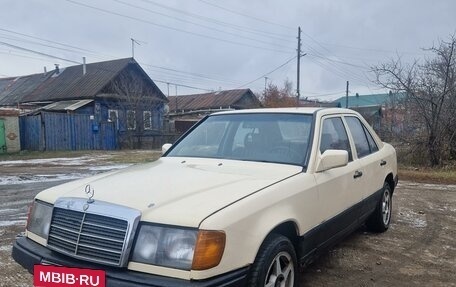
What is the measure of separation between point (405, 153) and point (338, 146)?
10.4 meters

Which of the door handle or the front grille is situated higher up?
the door handle

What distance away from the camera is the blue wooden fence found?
74.6 ft

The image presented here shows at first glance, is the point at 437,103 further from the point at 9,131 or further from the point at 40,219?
the point at 9,131

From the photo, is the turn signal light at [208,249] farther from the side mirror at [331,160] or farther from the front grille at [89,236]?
the side mirror at [331,160]

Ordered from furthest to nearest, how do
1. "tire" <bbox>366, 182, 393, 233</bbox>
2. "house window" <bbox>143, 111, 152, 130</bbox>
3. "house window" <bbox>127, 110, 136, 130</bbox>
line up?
1. "house window" <bbox>143, 111, 152, 130</bbox>
2. "house window" <bbox>127, 110, 136, 130</bbox>
3. "tire" <bbox>366, 182, 393, 233</bbox>

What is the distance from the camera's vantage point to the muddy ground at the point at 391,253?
3926 mm

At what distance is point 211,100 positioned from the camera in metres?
47.1

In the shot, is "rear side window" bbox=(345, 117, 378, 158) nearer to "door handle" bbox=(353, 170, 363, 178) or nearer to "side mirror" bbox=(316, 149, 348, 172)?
"door handle" bbox=(353, 170, 363, 178)

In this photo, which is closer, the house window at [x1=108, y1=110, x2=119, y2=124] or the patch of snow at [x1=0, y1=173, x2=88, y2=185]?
the patch of snow at [x1=0, y1=173, x2=88, y2=185]

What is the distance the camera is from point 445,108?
12555 mm

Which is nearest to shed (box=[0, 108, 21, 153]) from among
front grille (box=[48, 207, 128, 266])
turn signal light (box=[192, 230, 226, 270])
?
front grille (box=[48, 207, 128, 266])

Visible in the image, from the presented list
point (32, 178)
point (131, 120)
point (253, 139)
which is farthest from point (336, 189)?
point (131, 120)

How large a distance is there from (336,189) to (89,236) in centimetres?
225

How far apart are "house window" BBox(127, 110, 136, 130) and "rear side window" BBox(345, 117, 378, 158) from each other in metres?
23.0
